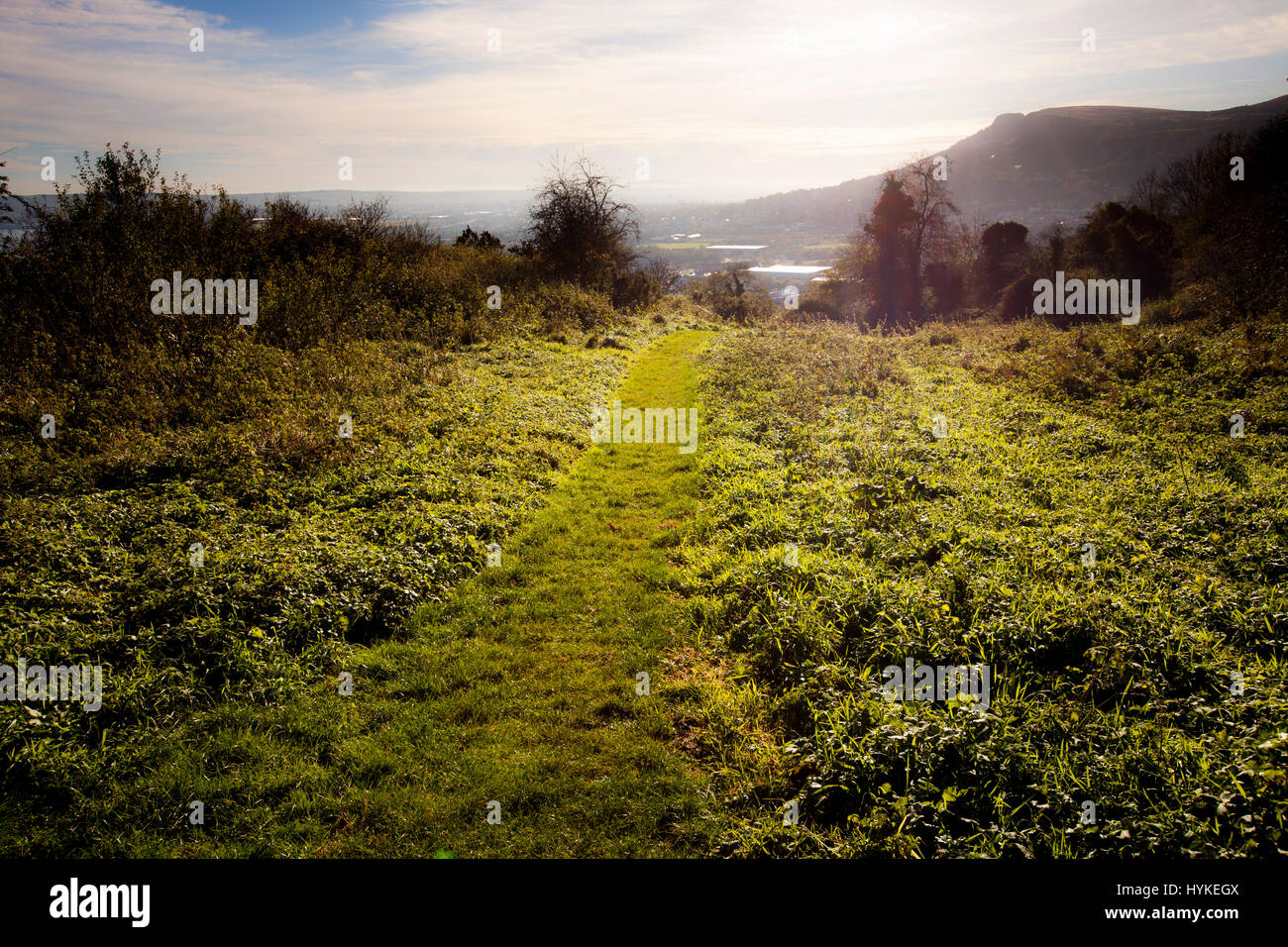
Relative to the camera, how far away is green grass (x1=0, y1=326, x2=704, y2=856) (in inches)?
157

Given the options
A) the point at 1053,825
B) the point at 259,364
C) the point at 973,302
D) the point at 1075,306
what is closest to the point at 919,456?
the point at 1053,825

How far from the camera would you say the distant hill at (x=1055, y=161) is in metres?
114

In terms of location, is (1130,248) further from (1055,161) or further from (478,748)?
(1055,161)

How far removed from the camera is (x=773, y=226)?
16600cm

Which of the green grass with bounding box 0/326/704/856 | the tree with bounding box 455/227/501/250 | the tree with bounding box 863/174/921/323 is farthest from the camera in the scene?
the tree with bounding box 863/174/921/323

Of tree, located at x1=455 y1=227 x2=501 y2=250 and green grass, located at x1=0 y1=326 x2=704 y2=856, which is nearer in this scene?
green grass, located at x1=0 y1=326 x2=704 y2=856

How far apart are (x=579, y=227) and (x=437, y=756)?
39812mm

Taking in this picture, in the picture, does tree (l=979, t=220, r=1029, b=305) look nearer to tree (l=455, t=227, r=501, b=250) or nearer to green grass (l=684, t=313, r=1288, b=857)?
tree (l=455, t=227, r=501, b=250)

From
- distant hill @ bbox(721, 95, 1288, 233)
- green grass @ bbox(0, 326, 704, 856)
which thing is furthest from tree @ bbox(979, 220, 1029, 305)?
distant hill @ bbox(721, 95, 1288, 233)

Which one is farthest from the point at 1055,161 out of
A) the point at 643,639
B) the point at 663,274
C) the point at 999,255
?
the point at 643,639

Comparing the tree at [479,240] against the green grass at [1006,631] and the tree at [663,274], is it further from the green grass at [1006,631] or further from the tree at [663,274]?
the green grass at [1006,631]

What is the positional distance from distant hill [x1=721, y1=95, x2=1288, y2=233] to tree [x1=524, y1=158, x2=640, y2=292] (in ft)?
232

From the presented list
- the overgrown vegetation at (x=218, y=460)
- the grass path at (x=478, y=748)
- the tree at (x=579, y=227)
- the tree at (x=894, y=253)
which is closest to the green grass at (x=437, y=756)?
the grass path at (x=478, y=748)

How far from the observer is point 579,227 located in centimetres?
3978
